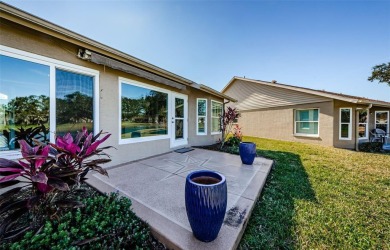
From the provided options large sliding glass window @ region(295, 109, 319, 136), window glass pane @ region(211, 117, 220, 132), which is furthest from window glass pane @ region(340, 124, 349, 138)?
window glass pane @ region(211, 117, 220, 132)

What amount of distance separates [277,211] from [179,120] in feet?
17.3

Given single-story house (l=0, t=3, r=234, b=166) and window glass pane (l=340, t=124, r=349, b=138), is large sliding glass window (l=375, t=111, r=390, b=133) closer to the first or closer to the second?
window glass pane (l=340, t=124, r=349, b=138)

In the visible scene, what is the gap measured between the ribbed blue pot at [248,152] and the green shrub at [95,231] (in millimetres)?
3530

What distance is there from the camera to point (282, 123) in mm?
11867

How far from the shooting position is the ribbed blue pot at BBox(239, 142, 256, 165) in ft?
15.6

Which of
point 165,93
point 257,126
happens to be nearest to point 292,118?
point 257,126

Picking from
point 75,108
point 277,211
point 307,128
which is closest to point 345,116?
point 307,128

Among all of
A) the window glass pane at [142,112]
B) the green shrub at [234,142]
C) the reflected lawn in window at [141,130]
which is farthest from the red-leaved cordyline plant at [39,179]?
the green shrub at [234,142]

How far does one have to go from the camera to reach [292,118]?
1131cm

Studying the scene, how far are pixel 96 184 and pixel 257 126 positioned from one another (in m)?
12.7

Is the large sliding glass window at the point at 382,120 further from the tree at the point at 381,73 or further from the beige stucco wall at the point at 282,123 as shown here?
the beige stucco wall at the point at 282,123

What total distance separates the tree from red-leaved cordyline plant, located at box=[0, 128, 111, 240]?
21.4 metres

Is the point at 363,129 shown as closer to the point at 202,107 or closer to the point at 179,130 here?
the point at 202,107

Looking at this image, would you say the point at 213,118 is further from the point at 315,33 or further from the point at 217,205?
the point at 217,205
